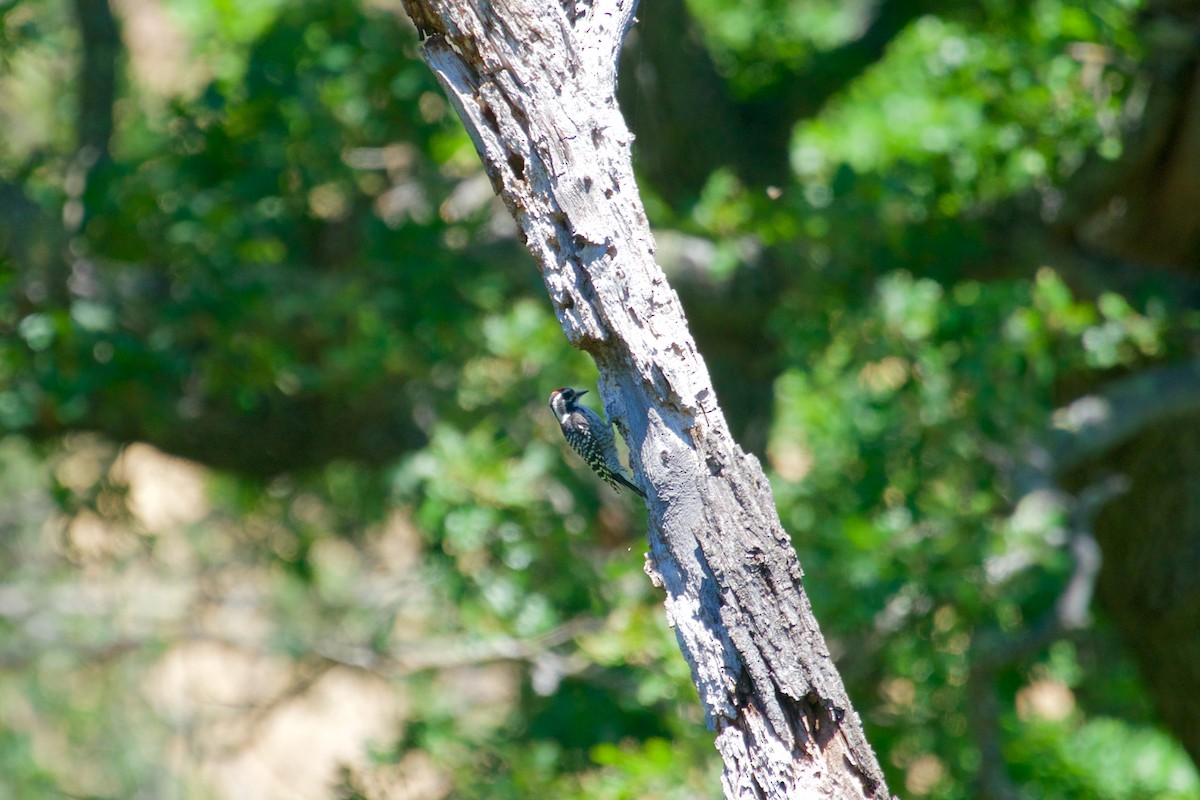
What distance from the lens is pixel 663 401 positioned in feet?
6.17

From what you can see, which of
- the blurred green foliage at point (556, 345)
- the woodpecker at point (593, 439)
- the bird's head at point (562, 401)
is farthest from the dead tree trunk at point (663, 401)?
the blurred green foliage at point (556, 345)

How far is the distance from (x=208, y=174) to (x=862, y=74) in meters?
3.16

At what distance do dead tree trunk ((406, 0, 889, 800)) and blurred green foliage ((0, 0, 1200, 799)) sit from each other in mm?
2182

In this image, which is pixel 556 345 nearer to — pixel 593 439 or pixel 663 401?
pixel 593 439

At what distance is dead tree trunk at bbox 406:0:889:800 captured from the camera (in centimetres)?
181

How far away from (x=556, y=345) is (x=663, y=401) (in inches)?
114

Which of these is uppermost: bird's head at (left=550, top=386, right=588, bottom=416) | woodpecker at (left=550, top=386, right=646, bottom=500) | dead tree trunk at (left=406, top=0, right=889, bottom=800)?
bird's head at (left=550, top=386, right=588, bottom=416)

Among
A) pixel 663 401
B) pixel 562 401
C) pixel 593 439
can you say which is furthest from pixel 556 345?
pixel 663 401

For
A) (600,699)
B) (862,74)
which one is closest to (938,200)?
(862,74)

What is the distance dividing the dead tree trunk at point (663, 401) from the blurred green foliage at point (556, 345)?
2182 mm

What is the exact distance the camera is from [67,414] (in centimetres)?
470

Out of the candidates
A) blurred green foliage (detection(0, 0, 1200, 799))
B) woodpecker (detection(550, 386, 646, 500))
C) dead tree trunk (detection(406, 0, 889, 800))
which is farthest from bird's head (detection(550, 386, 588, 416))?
dead tree trunk (detection(406, 0, 889, 800))

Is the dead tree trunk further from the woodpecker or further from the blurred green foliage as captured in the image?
the blurred green foliage

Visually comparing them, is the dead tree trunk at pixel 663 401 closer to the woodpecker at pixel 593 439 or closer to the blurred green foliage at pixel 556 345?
the woodpecker at pixel 593 439
